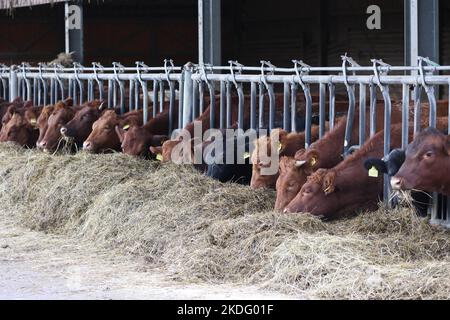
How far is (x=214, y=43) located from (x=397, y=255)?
8.05 meters

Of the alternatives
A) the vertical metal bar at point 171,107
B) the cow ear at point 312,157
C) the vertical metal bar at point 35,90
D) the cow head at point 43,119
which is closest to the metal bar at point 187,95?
the vertical metal bar at point 171,107

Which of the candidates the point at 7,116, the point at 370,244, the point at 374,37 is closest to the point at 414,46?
the point at 370,244

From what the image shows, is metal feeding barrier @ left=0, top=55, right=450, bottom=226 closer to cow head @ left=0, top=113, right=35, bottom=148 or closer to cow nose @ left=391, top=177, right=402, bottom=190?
cow nose @ left=391, top=177, right=402, bottom=190

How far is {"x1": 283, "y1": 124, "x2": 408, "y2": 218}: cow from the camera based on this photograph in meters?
8.98

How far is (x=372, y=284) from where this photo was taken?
277 inches

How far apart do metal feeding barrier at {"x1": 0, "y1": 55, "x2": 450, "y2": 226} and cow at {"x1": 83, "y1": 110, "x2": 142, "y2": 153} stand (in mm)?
308

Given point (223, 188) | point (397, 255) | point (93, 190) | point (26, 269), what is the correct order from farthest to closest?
point (93, 190) < point (223, 188) < point (26, 269) < point (397, 255)

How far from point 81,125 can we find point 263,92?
2.49 metres

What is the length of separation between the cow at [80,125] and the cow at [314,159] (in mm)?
4742

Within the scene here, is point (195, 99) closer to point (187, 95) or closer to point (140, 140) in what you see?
point (187, 95)

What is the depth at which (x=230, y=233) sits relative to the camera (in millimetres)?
8500

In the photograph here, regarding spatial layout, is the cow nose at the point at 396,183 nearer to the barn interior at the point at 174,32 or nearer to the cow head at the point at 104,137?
the cow head at the point at 104,137

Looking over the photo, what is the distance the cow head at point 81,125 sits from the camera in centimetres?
1365

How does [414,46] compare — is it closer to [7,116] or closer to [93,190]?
[93,190]
